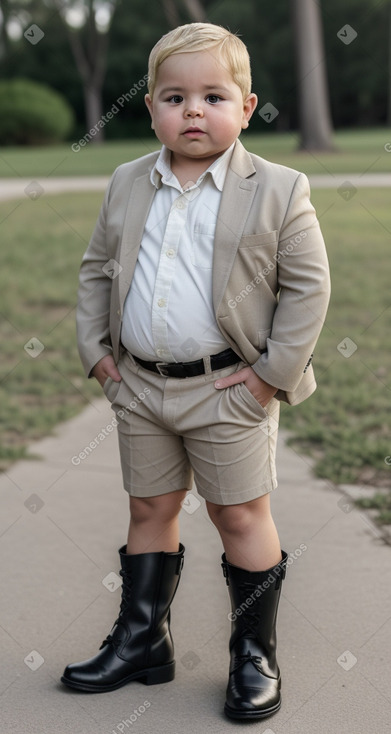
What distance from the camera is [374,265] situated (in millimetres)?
7648

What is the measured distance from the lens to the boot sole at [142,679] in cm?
233

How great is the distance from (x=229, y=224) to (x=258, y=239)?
7 cm

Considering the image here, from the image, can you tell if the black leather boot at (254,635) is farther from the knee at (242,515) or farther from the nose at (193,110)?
the nose at (193,110)

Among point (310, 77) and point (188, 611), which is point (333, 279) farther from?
point (310, 77)

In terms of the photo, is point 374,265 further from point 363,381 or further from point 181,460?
point 181,460

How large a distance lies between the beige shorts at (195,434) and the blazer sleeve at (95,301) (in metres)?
0.08

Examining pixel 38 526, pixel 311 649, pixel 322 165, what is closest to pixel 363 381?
pixel 38 526

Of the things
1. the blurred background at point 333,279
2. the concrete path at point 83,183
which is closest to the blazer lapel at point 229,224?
Answer: the blurred background at point 333,279

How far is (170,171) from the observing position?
2.21m

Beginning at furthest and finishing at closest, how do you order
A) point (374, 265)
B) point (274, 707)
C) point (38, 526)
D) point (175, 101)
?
point (374, 265)
point (38, 526)
point (274, 707)
point (175, 101)

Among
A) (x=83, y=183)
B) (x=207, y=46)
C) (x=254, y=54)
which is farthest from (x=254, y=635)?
(x=254, y=54)

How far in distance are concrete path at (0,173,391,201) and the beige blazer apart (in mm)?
8644

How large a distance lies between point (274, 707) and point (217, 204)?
1.21 meters

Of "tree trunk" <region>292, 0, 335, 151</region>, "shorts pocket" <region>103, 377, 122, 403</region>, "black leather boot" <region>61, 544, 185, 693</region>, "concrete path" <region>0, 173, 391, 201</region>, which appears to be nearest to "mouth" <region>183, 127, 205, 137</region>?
"shorts pocket" <region>103, 377, 122, 403</region>
